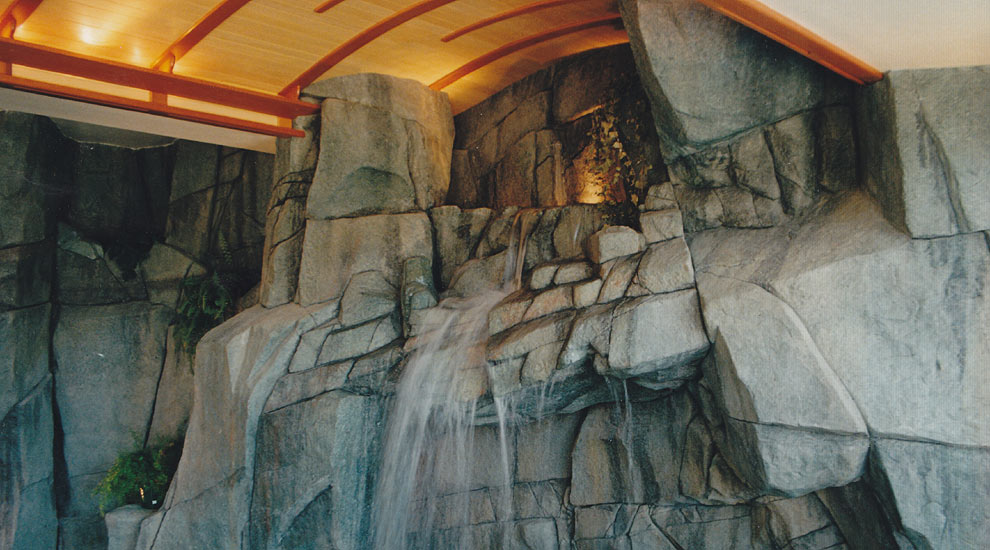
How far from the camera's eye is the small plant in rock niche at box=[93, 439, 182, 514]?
8062 millimetres

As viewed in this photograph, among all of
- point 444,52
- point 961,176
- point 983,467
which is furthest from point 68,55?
point 983,467

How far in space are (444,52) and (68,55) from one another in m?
4.16

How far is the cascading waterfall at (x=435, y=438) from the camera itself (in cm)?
632

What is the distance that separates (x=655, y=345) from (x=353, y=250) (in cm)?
416

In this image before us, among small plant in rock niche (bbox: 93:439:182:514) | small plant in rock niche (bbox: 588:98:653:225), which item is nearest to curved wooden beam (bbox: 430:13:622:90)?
small plant in rock niche (bbox: 588:98:653:225)

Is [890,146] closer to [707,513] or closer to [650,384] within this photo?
[650,384]

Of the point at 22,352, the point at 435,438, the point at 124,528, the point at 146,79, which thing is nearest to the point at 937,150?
the point at 435,438

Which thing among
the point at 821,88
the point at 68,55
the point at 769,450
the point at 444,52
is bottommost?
the point at 769,450

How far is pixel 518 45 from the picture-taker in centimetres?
839

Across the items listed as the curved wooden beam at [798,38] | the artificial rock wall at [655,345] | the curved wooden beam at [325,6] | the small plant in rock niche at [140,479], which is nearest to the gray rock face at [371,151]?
the artificial rock wall at [655,345]

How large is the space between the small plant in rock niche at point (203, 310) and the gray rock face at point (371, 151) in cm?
212

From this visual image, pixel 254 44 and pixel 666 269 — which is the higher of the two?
pixel 254 44

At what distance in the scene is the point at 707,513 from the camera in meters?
6.07

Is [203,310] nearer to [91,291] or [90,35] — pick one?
[91,291]
